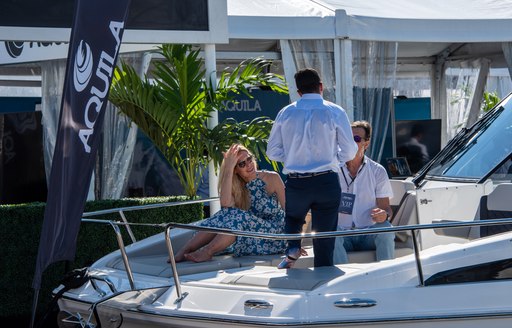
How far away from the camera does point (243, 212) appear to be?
229 inches

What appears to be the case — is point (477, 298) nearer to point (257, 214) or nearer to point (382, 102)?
point (257, 214)

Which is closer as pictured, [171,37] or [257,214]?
[257,214]

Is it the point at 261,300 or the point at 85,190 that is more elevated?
the point at 85,190

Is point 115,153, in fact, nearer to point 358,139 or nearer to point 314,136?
point 358,139

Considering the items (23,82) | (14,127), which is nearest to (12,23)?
(14,127)

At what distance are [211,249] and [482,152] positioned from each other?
196 centimetres

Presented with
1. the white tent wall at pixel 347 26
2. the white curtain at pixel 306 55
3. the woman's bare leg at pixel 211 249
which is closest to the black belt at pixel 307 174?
the woman's bare leg at pixel 211 249

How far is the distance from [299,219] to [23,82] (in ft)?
35.1

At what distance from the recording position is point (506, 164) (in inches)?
224

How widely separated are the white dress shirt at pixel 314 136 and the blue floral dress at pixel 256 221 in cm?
68

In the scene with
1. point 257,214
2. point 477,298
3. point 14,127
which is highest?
point 14,127

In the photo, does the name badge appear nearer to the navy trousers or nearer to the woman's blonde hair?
the navy trousers

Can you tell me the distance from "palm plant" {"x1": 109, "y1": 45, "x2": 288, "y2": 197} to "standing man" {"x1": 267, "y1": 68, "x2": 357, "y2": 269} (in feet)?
10.5

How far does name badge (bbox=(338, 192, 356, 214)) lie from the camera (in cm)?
569
